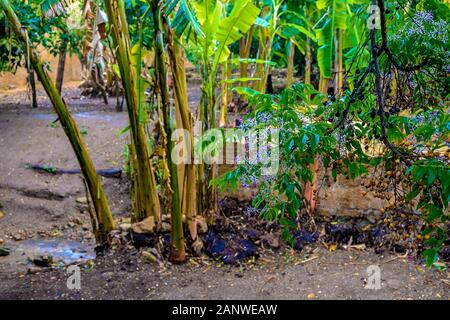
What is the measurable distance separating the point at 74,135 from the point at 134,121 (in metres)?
0.38

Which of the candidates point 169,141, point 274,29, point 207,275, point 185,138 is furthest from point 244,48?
point 207,275

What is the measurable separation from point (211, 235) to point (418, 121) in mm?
2229

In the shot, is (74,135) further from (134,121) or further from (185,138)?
(185,138)

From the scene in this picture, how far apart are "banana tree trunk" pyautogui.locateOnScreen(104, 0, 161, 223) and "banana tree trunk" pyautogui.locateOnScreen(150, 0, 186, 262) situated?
0.24 meters

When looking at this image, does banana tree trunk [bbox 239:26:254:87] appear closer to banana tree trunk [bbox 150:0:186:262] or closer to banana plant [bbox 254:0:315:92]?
banana plant [bbox 254:0:315:92]

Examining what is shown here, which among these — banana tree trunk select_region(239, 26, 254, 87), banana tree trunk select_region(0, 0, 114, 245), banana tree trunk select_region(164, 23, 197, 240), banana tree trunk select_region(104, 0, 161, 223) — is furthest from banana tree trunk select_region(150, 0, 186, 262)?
banana tree trunk select_region(239, 26, 254, 87)

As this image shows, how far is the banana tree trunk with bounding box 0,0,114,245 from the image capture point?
2916 millimetres

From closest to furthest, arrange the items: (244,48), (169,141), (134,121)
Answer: (169,141), (134,121), (244,48)

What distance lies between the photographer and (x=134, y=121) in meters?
3.29

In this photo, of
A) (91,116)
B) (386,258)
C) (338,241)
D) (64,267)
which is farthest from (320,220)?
(91,116)

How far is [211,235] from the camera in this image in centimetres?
362

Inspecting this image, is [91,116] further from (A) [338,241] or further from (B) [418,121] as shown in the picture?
(B) [418,121]

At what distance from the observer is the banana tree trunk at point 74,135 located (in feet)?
9.57

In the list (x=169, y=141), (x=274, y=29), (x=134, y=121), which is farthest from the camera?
(x=274, y=29)
